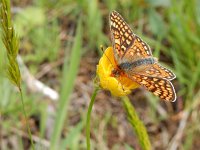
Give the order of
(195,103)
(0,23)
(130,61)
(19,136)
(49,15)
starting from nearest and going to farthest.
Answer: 1. (0,23)
2. (130,61)
3. (19,136)
4. (195,103)
5. (49,15)

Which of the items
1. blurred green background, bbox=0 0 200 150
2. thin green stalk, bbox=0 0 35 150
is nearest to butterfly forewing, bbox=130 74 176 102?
thin green stalk, bbox=0 0 35 150

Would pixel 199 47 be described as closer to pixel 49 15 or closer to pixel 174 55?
pixel 174 55

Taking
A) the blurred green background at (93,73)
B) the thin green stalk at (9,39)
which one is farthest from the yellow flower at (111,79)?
the blurred green background at (93,73)

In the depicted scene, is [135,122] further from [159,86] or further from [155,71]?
[155,71]

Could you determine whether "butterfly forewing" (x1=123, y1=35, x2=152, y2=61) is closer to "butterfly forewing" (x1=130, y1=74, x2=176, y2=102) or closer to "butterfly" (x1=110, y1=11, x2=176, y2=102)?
"butterfly" (x1=110, y1=11, x2=176, y2=102)

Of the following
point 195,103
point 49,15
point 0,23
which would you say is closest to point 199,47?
point 195,103

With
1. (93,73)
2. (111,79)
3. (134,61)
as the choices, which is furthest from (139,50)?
(93,73)

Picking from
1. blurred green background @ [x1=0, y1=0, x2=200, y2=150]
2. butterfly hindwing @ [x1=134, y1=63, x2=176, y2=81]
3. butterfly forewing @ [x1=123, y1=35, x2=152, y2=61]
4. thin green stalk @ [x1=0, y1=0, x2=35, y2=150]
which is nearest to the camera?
thin green stalk @ [x1=0, y1=0, x2=35, y2=150]
